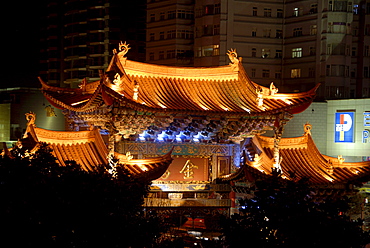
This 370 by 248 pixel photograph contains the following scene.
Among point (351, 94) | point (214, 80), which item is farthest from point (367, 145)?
point (214, 80)

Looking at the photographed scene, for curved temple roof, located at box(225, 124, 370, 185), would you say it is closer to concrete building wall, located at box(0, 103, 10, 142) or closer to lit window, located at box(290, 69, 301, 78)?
lit window, located at box(290, 69, 301, 78)

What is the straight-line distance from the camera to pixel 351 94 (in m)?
55.4

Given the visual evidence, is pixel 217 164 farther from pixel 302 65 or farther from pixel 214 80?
pixel 302 65

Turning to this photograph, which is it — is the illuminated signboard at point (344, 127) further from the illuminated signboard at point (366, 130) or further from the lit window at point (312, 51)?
the lit window at point (312, 51)

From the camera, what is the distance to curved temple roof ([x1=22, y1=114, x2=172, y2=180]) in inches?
928

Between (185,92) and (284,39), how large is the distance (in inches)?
1300

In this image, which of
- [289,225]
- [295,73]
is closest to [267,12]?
[295,73]

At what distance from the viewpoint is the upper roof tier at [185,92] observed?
23.9m

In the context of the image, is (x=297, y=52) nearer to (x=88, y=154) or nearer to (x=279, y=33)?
(x=279, y=33)

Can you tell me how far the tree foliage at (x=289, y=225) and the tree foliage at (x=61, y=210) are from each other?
2.26 m

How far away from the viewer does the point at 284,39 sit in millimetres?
56906

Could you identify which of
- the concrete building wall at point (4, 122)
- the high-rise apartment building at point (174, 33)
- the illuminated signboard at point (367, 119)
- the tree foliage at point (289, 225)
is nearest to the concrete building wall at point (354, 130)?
the illuminated signboard at point (367, 119)

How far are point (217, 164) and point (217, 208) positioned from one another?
180cm

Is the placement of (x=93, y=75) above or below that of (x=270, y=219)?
above
